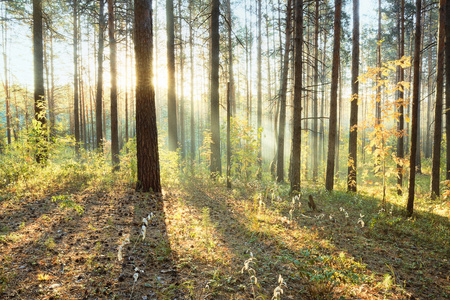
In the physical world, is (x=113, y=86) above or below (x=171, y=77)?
below

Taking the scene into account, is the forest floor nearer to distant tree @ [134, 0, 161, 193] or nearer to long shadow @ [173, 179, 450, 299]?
long shadow @ [173, 179, 450, 299]

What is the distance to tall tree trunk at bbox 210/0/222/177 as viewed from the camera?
10828mm

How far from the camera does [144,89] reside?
20.8 feet

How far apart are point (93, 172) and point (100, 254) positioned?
6053mm

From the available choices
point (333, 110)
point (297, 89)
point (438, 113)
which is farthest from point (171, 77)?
point (438, 113)

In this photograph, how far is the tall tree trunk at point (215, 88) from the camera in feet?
35.5

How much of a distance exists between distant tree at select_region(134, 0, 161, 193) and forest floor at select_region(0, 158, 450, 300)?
126cm

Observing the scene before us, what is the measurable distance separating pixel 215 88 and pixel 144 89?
17.9ft

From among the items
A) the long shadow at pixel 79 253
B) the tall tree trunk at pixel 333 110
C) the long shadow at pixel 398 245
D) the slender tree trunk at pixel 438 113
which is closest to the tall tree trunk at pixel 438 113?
the slender tree trunk at pixel 438 113

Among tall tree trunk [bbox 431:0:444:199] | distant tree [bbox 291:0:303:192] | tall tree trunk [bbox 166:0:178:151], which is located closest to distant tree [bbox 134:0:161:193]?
distant tree [bbox 291:0:303:192]

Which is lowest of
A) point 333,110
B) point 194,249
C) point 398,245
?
point 398,245

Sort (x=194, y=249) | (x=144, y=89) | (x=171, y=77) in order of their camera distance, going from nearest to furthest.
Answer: (x=194, y=249)
(x=144, y=89)
(x=171, y=77)

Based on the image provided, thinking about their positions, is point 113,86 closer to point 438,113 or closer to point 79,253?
point 79,253

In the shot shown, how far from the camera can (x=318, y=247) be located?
4.64 meters
